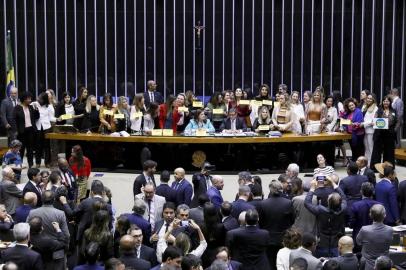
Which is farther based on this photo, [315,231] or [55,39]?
[55,39]

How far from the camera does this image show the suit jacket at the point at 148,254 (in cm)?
1190

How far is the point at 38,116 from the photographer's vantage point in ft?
69.9

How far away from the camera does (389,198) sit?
14.8m

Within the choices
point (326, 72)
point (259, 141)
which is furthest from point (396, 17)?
point (259, 141)

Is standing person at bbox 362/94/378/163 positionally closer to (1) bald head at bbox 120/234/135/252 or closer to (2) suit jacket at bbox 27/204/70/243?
(2) suit jacket at bbox 27/204/70/243

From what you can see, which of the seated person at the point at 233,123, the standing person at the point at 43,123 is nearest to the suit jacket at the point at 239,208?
the seated person at the point at 233,123

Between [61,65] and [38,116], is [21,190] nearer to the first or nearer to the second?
[38,116]

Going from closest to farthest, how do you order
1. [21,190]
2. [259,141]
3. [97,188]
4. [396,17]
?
[97,188], [21,190], [259,141], [396,17]

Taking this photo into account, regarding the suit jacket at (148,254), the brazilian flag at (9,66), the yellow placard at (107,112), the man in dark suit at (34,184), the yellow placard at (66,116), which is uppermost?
the brazilian flag at (9,66)

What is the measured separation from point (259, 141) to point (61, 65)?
6.75 m

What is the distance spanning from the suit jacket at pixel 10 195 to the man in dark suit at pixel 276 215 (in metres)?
3.58

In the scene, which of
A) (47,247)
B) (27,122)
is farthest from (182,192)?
(27,122)

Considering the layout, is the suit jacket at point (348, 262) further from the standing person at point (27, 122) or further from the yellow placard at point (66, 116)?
the standing person at point (27, 122)

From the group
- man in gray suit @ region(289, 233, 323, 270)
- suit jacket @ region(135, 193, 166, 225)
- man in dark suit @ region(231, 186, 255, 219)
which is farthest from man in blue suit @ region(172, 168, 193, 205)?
man in gray suit @ region(289, 233, 323, 270)
